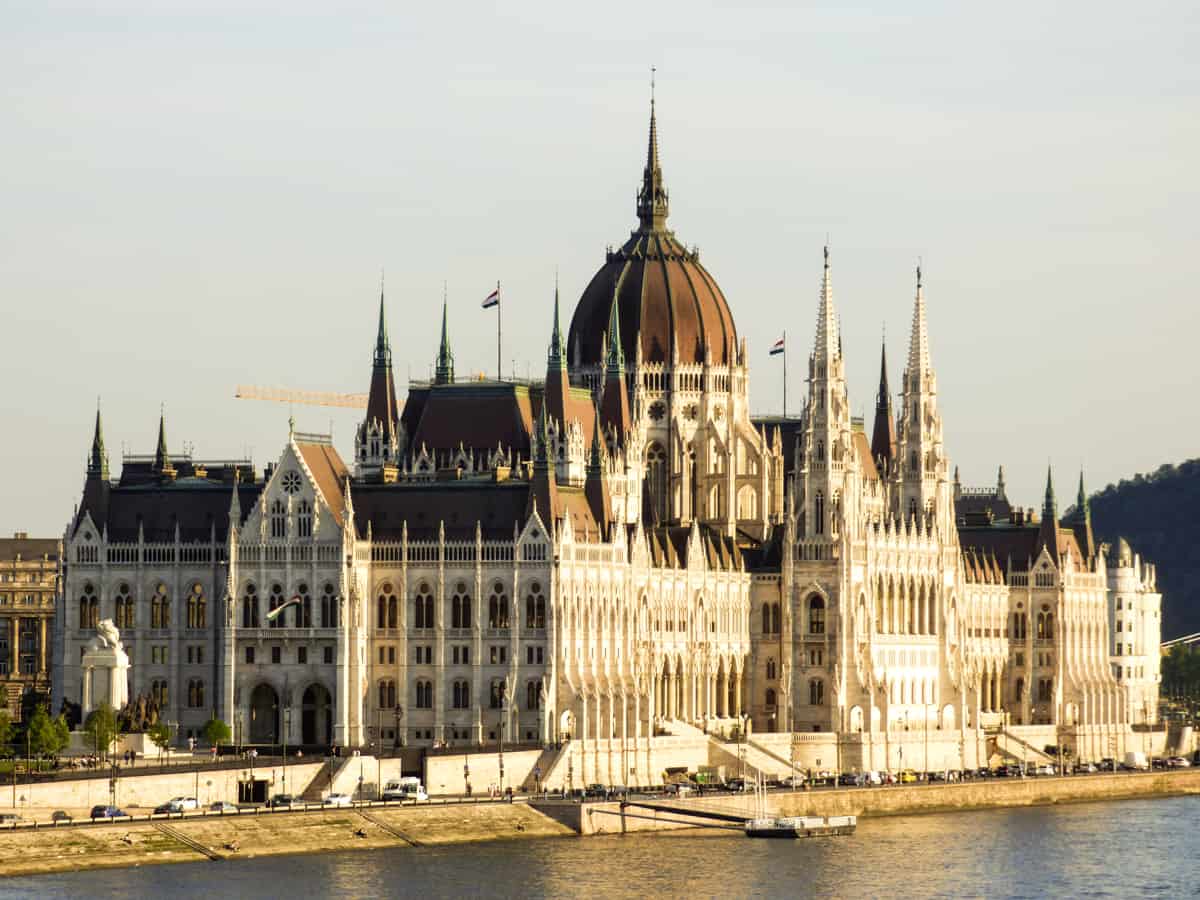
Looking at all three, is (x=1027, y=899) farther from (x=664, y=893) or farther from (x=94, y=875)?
(x=94, y=875)

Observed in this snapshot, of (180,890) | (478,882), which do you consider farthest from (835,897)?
(180,890)

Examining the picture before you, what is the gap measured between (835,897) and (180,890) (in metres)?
31.2

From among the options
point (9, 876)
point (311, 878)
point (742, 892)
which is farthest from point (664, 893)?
point (9, 876)

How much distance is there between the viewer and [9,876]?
19138 cm

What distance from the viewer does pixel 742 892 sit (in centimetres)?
19750

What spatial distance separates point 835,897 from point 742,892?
4407mm

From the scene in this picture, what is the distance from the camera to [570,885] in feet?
646

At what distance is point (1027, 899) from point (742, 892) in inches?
547

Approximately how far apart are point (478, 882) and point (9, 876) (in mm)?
22303

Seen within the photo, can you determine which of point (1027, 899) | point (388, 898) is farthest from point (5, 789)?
point (1027, 899)

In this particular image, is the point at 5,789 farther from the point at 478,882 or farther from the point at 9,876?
the point at 478,882

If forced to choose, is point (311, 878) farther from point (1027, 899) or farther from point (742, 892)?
point (1027, 899)

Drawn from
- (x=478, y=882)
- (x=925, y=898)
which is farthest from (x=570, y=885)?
(x=925, y=898)

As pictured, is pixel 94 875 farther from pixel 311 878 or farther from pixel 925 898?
pixel 925 898
